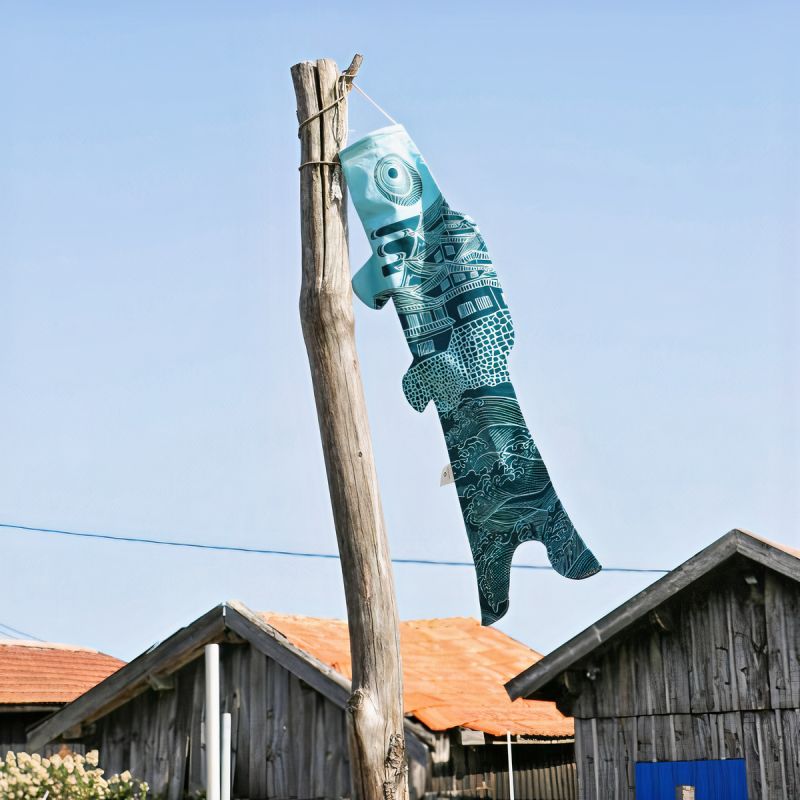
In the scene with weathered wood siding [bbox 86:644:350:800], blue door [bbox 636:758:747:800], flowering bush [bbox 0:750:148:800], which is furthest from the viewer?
weathered wood siding [bbox 86:644:350:800]

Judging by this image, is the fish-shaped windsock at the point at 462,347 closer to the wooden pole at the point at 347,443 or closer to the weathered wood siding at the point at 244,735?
the wooden pole at the point at 347,443

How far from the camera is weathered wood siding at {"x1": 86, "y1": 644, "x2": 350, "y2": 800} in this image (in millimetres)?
13219

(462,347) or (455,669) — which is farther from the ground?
(462,347)

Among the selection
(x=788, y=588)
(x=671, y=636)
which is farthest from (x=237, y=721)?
(x=788, y=588)

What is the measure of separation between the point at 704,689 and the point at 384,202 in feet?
23.5

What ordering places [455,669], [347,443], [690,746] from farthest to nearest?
1. [455,669]
2. [690,746]
3. [347,443]

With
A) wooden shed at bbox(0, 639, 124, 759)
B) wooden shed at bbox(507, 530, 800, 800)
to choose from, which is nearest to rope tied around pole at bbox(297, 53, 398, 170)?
wooden shed at bbox(507, 530, 800, 800)

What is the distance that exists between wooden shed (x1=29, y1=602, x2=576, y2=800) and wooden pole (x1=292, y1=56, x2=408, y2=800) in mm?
6427

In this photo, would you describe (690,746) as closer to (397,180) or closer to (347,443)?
(347,443)

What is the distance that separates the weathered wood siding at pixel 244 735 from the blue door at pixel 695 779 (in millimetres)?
3017

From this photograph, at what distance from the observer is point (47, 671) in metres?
20.0

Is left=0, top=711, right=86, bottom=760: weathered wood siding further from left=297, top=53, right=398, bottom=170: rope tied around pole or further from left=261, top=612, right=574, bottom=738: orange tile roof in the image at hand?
left=297, top=53, right=398, bottom=170: rope tied around pole

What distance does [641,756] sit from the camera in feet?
40.3

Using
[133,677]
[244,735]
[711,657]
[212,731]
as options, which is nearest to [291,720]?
[244,735]
